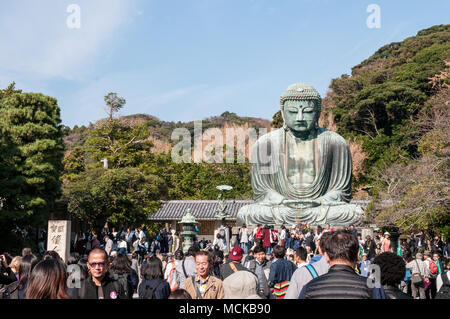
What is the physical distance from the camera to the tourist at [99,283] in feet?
12.2

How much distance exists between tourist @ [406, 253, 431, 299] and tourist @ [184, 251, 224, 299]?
4.53m

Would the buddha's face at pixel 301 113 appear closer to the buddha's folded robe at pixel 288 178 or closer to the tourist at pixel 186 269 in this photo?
the buddha's folded robe at pixel 288 178

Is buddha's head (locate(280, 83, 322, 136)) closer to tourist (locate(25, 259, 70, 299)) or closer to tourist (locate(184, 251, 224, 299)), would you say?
tourist (locate(184, 251, 224, 299))

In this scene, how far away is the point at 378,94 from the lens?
3356 centimetres

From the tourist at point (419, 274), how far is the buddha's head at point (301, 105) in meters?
9.11

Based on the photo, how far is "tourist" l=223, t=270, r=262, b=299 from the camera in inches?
154

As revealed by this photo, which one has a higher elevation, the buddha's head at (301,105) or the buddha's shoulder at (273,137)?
the buddha's head at (301,105)

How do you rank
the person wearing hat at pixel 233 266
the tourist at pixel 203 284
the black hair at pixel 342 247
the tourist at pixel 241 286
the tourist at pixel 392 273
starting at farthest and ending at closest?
the person wearing hat at pixel 233 266, the tourist at pixel 203 284, the tourist at pixel 241 286, the tourist at pixel 392 273, the black hair at pixel 342 247

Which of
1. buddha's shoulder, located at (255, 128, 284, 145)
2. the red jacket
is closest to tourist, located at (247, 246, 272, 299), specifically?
the red jacket

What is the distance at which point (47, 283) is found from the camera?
307 cm

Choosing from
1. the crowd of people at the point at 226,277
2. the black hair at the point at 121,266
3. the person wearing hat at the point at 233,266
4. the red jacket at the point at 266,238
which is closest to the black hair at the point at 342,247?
the crowd of people at the point at 226,277

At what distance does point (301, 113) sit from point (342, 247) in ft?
45.2

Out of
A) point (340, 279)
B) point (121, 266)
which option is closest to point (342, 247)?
point (340, 279)

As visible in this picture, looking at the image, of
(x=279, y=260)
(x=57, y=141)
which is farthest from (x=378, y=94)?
(x=279, y=260)
